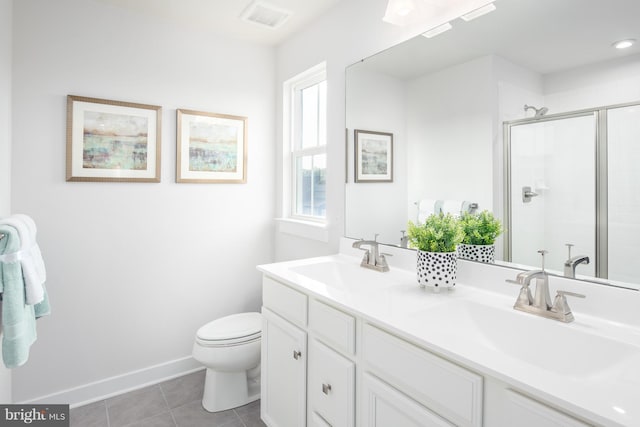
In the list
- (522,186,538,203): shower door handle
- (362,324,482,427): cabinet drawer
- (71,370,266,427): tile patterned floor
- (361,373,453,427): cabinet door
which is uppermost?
(522,186,538,203): shower door handle

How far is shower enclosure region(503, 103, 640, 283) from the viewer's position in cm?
105

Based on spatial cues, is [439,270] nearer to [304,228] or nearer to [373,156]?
[373,156]

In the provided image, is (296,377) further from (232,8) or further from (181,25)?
(181,25)

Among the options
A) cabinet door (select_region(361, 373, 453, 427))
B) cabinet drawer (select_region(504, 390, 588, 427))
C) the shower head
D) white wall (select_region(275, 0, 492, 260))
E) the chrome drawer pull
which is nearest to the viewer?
cabinet drawer (select_region(504, 390, 588, 427))

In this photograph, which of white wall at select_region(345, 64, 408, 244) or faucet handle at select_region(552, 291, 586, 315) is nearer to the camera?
faucet handle at select_region(552, 291, 586, 315)

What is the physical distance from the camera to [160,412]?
2037 millimetres

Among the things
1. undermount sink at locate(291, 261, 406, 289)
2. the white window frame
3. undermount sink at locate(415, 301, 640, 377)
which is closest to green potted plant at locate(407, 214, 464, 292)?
undermount sink at locate(415, 301, 640, 377)

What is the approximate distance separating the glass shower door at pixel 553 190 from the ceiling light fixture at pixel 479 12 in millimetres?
472

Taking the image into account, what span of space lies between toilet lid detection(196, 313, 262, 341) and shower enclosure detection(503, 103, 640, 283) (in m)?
1.46

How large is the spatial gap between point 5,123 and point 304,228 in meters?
1.73

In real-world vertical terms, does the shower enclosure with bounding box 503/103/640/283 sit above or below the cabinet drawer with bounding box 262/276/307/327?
above

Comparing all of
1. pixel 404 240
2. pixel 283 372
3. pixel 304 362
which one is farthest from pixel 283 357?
pixel 404 240

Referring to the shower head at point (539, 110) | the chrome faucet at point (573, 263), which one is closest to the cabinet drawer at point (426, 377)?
the chrome faucet at point (573, 263)

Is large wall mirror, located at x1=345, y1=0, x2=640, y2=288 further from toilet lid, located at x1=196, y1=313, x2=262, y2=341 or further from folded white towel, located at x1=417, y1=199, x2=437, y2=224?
toilet lid, located at x1=196, y1=313, x2=262, y2=341
